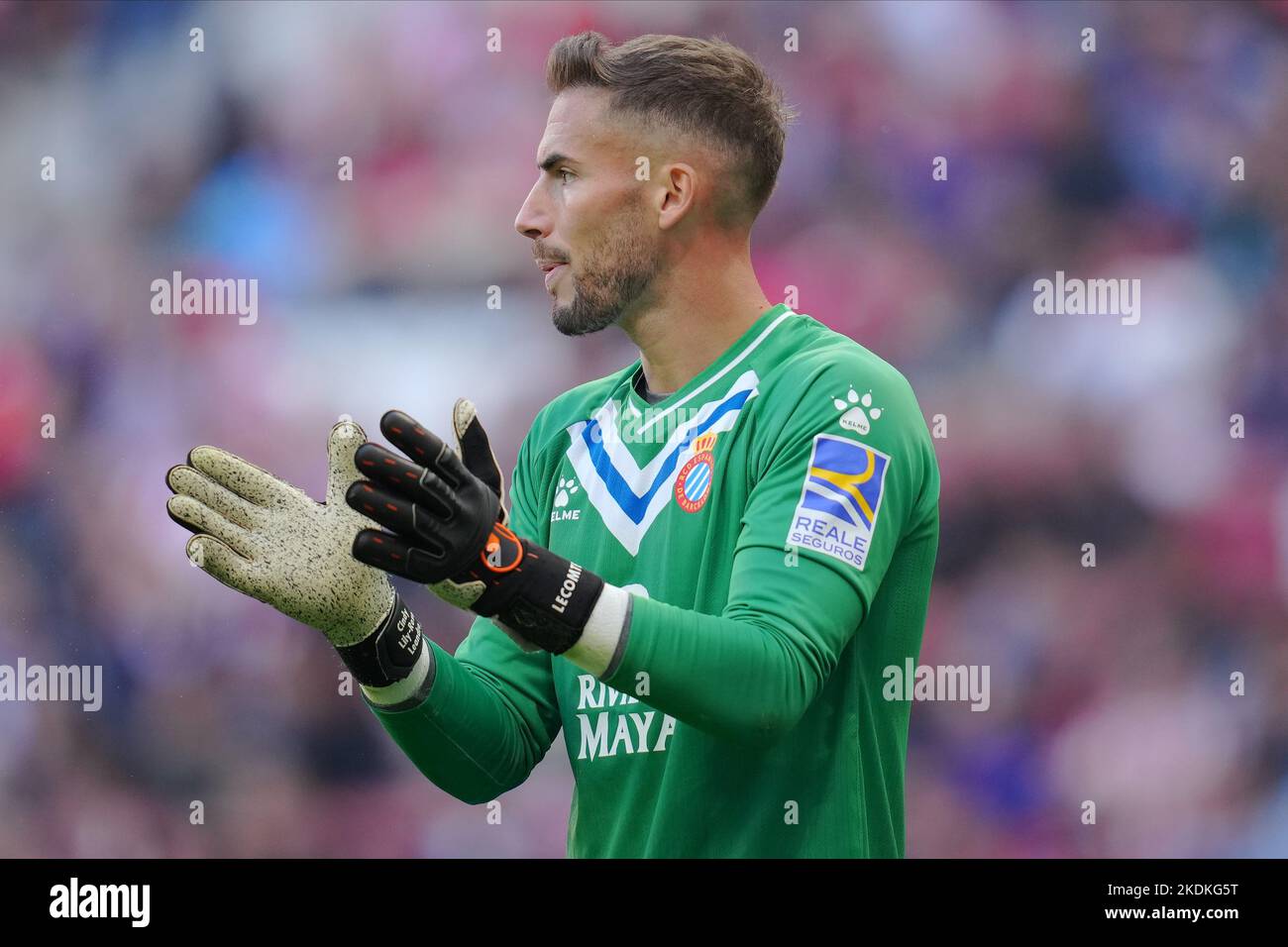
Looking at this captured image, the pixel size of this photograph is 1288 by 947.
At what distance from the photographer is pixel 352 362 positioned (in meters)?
4.47

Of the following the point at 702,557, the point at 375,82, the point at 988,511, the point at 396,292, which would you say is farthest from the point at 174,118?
the point at 702,557

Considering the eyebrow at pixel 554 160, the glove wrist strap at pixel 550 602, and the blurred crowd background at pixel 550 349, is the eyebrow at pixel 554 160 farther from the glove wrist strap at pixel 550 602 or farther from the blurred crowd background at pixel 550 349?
the blurred crowd background at pixel 550 349

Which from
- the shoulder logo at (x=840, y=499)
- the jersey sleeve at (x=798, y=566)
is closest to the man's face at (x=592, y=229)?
the jersey sleeve at (x=798, y=566)

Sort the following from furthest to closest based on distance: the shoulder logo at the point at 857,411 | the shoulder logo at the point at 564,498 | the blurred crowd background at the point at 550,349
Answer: the blurred crowd background at the point at 550,349 → the shoulder logo at the point at 564,498 → the shoulder logo at the point at 857,411

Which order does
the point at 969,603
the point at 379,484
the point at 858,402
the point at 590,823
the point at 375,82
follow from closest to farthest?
the point at 379,484 → the point at 858,402 → the point at 590,823 → the point at 969,603 → the point at 375,82

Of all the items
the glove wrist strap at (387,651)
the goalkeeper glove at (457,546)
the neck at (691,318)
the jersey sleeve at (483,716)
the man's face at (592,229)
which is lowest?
the jersey sleeve at (483,716)

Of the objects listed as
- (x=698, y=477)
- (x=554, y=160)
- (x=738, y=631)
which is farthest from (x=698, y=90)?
(x=738, y=631)

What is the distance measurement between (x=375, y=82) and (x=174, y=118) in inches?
26.7

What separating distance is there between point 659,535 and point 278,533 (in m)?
0.60

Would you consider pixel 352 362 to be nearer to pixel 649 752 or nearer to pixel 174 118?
pixel 174 118

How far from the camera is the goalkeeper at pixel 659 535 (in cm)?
184

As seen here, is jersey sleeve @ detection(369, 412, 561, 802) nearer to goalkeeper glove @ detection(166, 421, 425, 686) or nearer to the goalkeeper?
the goalkeeper

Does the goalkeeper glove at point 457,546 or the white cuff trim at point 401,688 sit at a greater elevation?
the goalkeeper glove at point 457,546

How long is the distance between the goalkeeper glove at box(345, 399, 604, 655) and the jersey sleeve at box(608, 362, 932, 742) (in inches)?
4.0
